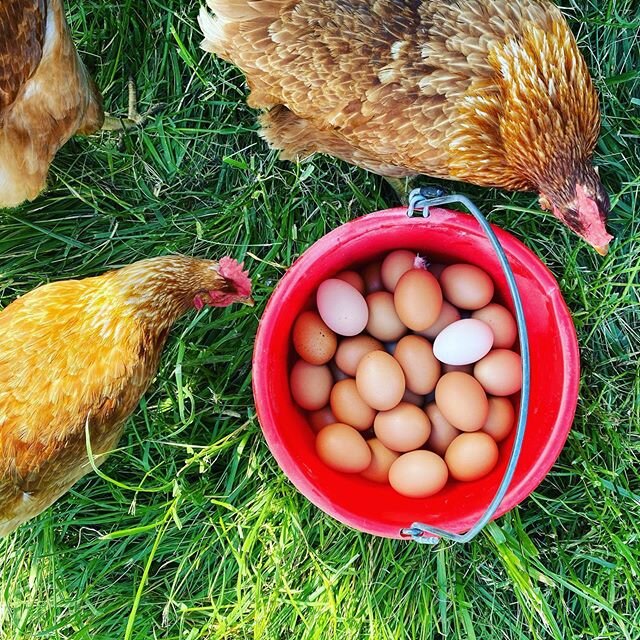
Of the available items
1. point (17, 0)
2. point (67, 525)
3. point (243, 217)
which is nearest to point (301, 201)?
point (243, 217)

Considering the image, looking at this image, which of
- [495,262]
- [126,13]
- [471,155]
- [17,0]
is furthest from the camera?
[126,13]

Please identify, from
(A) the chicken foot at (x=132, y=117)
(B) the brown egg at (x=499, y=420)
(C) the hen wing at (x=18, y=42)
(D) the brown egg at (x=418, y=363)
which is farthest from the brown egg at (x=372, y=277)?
(C) the hen wing at (x=18, y=42)

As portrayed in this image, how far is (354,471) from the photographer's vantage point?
1434 millimetres

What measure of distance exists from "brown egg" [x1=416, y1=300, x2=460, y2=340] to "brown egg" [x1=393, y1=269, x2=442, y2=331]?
5 cm

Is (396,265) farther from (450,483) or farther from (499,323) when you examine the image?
(450,483)

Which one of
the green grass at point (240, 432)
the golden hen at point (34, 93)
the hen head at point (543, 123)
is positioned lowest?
the green grass at point (240, 432)

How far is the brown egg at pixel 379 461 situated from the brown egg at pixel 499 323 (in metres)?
0.32

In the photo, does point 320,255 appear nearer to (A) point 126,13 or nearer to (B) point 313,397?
(B) point 313,397

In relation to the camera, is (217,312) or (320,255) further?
(217,312)

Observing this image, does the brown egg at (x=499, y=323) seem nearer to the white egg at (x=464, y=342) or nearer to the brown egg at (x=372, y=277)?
the white egg at (x=464, y=342)

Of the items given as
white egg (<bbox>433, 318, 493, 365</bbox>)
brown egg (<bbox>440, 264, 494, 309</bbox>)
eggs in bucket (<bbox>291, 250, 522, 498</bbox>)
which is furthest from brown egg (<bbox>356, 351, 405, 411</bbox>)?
brown egg (<bbox>440, 264, 494, 309</bbox>)

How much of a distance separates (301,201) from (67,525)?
38.1 inches

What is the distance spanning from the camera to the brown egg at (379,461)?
145 cm

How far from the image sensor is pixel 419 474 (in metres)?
1.37
